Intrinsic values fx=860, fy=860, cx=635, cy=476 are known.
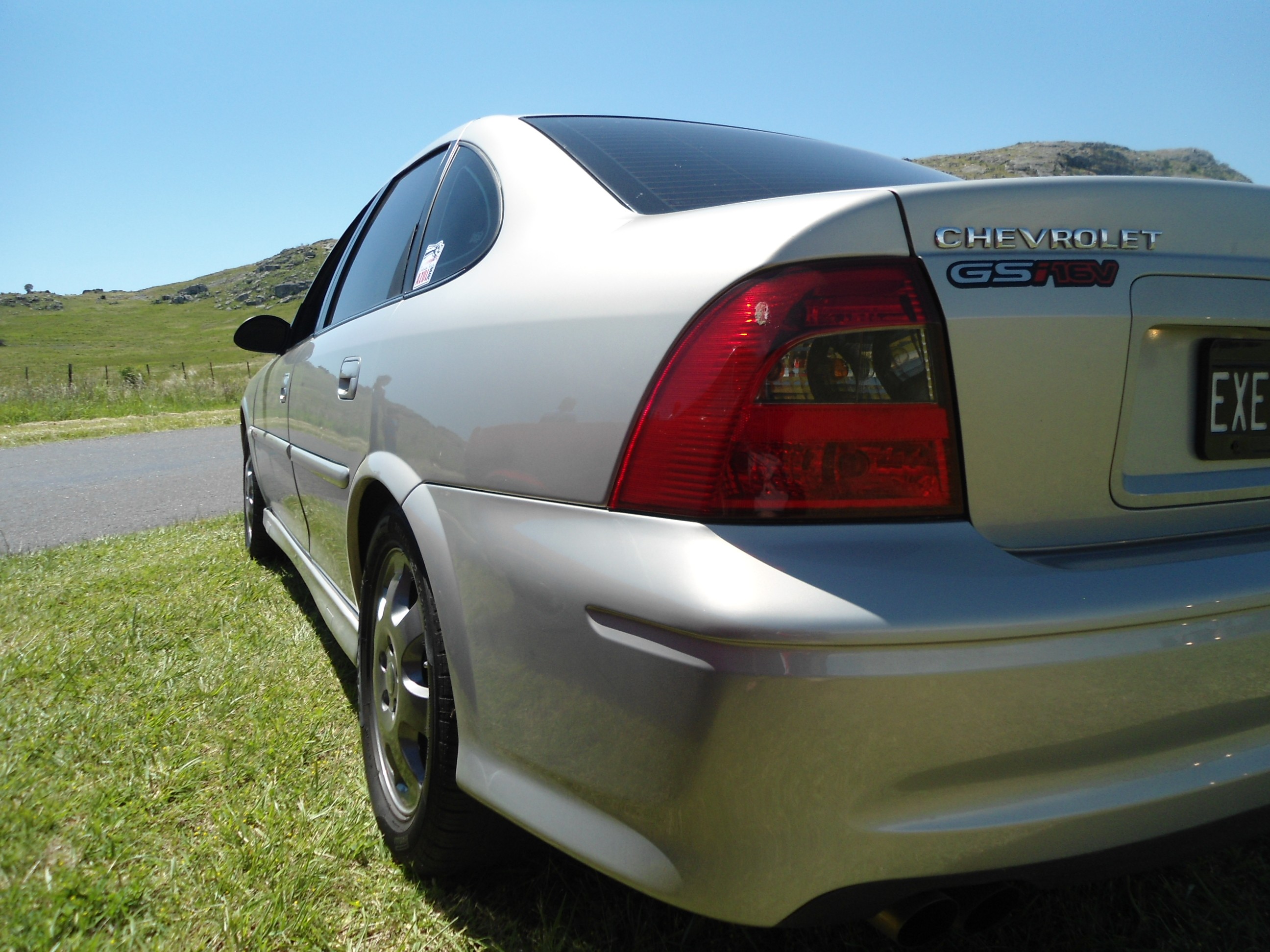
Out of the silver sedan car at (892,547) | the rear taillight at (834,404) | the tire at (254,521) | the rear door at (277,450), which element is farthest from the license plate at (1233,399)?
the tire at (254,521)

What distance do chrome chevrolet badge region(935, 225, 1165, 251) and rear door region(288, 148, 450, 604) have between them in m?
1.32

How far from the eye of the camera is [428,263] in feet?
7.00

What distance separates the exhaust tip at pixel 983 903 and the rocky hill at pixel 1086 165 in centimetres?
100

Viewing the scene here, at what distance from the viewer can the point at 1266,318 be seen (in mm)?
1253

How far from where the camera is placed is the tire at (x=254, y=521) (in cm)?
438

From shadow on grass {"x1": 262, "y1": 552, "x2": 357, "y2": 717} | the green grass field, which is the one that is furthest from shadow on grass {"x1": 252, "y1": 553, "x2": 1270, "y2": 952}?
the green grass field

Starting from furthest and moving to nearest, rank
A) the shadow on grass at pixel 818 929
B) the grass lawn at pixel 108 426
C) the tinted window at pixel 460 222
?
1. the grass lawn at pixel 108 426
2. the tinted window at pixel 460 222
3. the shadow on grass at pixel 818 929

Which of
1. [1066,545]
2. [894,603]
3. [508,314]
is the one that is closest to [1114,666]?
[1066,545]

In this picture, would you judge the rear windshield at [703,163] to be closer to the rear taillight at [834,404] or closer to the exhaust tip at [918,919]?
the rear taillight at [834,404]

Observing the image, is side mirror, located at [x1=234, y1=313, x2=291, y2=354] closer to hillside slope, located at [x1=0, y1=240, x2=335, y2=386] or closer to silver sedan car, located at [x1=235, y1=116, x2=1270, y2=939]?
silver sedan car, located at [x1=235, y1=116, x2=1270, y2=939]

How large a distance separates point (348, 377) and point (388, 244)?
0.64 metres

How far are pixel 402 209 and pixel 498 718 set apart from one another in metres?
1.82

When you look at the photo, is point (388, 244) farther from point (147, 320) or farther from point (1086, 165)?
point (147, 320)

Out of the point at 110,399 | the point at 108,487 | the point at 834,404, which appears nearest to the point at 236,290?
the point at 110,399
